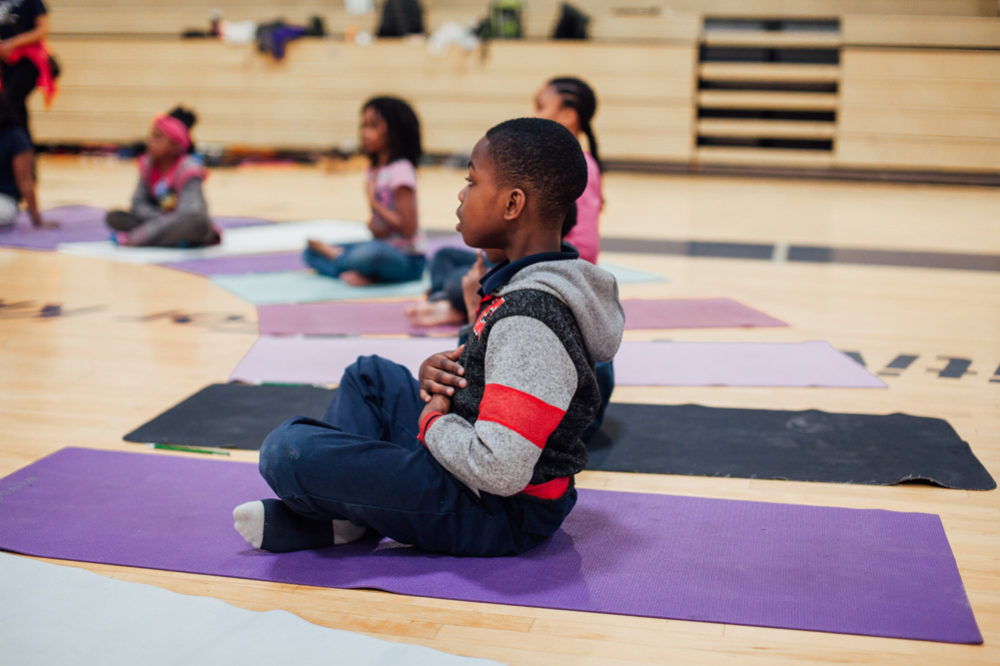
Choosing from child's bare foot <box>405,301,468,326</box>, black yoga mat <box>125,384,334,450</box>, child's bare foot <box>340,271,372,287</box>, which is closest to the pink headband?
child's bare foot <box>340,271,372,287</box>

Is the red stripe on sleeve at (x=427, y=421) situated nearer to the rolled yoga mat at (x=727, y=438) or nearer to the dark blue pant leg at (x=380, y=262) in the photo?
the rolled yoga mat at (x=727, y=438)

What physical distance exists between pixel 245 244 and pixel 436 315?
5.96 ft

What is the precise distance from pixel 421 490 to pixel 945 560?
79 centimetres

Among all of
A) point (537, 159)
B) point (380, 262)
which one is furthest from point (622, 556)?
point (380, 262)

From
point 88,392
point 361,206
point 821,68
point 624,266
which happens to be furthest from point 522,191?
point 821,68

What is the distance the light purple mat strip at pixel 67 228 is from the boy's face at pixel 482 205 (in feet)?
11.1

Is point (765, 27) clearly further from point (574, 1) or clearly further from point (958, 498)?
point (958, 498)

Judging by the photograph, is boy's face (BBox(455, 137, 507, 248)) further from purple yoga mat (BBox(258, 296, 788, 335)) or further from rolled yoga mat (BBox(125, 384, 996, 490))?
purple yoga mat (BBox(258, 296, 788, 335))

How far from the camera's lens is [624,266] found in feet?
13.3

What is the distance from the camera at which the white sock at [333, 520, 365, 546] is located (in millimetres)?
1544

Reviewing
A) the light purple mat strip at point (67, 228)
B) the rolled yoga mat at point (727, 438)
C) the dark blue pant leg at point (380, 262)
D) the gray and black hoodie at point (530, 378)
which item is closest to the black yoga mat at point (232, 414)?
the rolled yoga mat at point (727, 438)

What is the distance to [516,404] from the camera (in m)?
1.31

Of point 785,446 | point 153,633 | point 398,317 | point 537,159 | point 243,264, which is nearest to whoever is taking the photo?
point 153,633

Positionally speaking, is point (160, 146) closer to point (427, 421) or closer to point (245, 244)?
point (245, 244)
